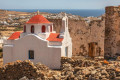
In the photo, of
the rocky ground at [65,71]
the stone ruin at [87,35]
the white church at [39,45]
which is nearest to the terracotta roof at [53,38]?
the white church at [39,45]

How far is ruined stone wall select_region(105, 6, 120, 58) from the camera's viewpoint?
15.9 m

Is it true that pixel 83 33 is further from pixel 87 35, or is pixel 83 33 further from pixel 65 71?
pixel 65 71

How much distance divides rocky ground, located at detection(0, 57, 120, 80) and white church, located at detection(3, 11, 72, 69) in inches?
99.6

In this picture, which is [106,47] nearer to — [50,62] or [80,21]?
[50,62]

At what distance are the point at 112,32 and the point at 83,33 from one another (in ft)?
17.1

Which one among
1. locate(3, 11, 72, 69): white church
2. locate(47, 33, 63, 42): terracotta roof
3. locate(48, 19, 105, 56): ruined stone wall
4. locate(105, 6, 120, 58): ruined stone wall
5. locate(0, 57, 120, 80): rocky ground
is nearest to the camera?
locate(0, 57, 120, 80): rocky ground

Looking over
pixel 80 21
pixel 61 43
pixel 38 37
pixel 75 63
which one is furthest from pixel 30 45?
pixel 80 21

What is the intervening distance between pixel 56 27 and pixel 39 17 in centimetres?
347

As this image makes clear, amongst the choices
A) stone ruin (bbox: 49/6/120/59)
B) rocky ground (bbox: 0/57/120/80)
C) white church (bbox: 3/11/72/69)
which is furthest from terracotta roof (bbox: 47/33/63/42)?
stone ruin (bbox: 49/6/120/59)

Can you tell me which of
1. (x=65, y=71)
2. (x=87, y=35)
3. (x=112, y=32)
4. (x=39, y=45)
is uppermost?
(x=112, y=32)

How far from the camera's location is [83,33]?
836 inches

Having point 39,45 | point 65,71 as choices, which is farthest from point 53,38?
point 65,71

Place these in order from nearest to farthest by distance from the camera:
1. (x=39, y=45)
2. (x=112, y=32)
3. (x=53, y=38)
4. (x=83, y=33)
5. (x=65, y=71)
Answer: (x=65, y=71) < (x=112, y=32) < (x=39, y=45) < (x=53, y=38) < (x=83, y=33)

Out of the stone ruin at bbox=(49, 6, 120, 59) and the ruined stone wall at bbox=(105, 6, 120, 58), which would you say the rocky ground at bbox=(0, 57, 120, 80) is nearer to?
the ruined stone wall at bbox=(105, 6, 120, 58)
